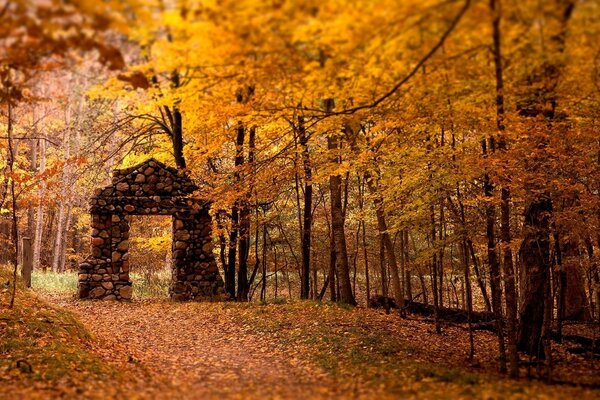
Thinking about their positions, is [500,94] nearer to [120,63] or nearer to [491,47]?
[491,47]

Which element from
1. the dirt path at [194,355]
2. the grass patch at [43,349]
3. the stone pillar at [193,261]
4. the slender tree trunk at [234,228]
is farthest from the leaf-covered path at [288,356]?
the slender tree trunk at [234,228]

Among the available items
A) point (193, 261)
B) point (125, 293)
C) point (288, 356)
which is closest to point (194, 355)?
point (288, 356)

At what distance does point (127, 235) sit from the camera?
50.1 feet

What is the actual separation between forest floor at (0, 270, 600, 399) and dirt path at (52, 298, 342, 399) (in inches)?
0.9

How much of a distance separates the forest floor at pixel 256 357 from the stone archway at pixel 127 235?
161 centimetres

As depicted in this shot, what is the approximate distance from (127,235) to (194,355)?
7762mm

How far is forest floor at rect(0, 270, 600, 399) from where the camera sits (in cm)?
565

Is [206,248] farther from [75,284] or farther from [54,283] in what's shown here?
[54,283]

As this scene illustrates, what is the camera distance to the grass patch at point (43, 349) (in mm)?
5891

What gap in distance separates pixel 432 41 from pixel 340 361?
16.4ft

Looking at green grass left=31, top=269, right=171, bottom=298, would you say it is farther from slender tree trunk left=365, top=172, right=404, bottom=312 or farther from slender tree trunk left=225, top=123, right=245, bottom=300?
slender tree trunk left=365, top=172, right=404, bottom=312

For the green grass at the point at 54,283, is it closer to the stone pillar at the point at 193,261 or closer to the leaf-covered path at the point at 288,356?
the leaf-covered path at the point at 288,356

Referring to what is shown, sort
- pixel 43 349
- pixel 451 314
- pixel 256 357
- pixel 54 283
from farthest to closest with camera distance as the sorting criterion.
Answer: pixel 54 283 < pixel 451 314 < pixel 256 357 < pixel 43 349

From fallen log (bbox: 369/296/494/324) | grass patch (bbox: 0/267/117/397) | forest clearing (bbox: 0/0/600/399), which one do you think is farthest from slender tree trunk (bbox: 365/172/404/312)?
grass patch (bbox: 0/267/117/397)
